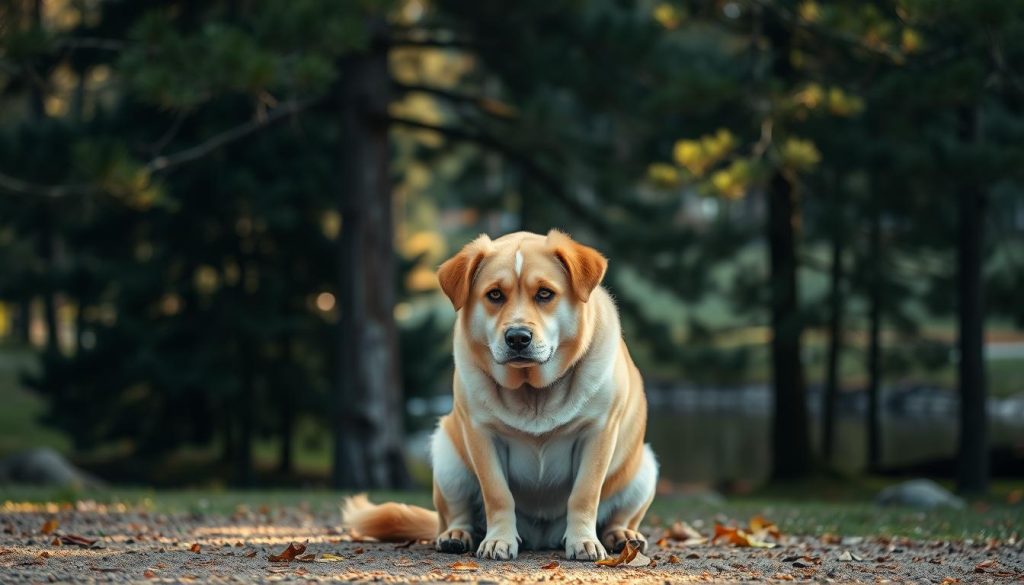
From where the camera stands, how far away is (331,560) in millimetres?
5973

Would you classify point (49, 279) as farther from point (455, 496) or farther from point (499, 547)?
point (499, 547)

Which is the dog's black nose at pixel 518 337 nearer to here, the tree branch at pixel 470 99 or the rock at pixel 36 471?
the tree branch at pixel 470 99

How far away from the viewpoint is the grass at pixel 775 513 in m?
8.42

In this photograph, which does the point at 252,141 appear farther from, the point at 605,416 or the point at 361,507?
the point at 605,416

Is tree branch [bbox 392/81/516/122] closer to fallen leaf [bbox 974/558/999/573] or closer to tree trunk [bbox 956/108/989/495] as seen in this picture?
tree trunk [bbox 956/108/989/495]

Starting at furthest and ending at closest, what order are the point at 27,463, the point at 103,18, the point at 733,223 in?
the point at 733,223, the point at 103,18, the point at 27,463

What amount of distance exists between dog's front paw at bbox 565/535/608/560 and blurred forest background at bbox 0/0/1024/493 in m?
6.05

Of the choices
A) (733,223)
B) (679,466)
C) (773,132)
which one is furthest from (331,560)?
(679,466)

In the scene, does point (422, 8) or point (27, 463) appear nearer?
point (27, 463)

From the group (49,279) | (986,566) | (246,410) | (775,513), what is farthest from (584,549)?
(49,279)

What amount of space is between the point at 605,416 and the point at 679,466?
58.6 ft

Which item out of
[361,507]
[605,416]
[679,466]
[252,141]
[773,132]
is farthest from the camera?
[679,466]

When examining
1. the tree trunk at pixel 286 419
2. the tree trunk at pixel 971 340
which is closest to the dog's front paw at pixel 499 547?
the tree trunk at pixel 971 340

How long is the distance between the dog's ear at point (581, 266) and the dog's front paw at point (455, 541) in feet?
4.98
